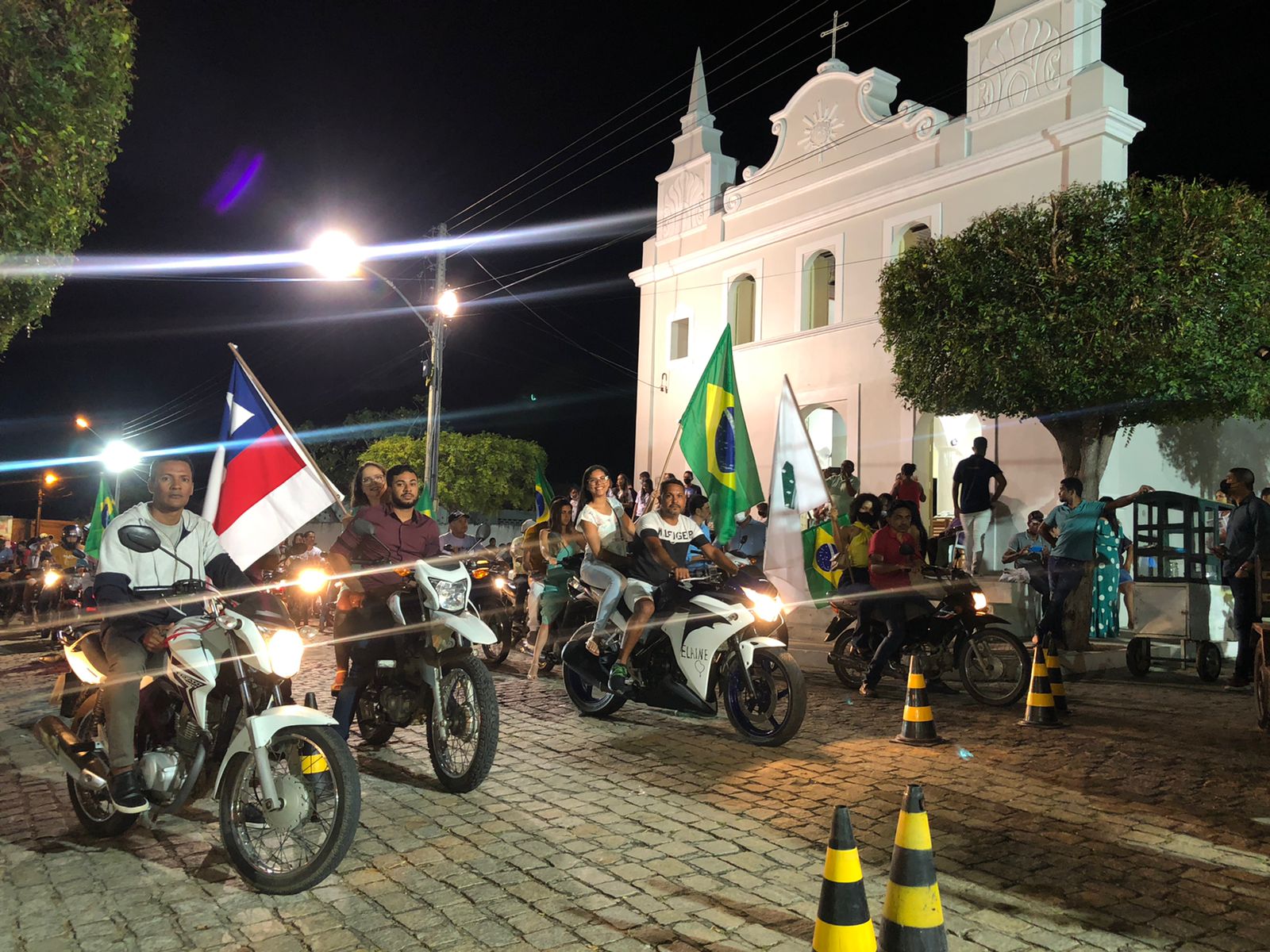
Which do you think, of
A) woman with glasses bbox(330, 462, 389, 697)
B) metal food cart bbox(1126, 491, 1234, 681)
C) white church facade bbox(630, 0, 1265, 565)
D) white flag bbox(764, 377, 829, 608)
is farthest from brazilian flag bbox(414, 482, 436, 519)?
metal food cart bbox(1126, 491, 1234, 681)

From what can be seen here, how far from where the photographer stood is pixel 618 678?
25.1 ft

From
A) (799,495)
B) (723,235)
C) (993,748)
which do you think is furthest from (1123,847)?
(723,235)

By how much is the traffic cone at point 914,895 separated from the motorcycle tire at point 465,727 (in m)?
3.09

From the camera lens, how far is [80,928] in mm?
3852

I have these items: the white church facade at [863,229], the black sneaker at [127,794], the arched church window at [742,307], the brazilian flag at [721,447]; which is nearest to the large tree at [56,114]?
the black sneaker at [127,794]

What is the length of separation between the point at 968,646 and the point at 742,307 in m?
19.1

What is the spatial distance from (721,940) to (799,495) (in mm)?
7645

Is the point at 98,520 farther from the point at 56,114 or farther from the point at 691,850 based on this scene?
the point at 691,850

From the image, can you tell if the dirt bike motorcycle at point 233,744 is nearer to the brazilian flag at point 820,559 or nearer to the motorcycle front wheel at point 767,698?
the motorcycle front wheel at point 767,698

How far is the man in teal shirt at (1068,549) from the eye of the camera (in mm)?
10320

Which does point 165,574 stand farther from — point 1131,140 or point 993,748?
point 1131,140

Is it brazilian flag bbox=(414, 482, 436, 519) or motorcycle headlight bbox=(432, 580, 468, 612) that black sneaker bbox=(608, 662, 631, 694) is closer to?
motorcycle headlight bbox=(432, 580, 468, 612)

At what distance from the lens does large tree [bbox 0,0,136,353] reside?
7.54m

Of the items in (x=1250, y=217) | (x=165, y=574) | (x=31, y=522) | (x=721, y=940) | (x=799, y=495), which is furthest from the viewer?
(x=31, y=522)
